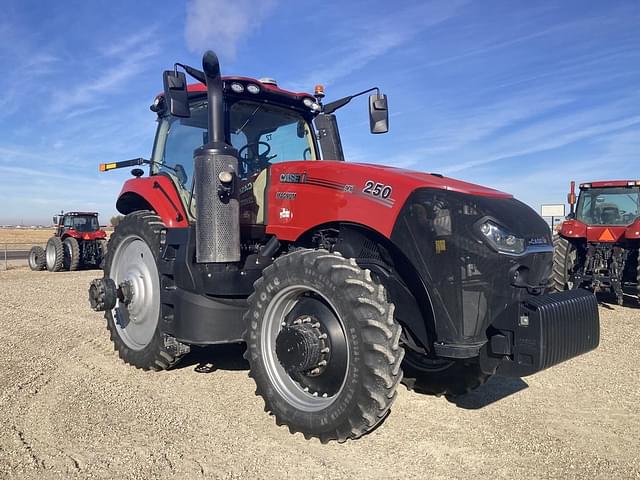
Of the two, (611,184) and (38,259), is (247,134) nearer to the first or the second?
(611,184)

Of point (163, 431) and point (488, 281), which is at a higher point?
point (488, 281)

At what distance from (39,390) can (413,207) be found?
11.5 feet

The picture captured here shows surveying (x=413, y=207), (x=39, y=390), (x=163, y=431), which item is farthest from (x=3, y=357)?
(x=413, y=207)

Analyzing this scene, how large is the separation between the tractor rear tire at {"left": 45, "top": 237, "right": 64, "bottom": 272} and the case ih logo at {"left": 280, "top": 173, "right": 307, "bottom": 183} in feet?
51.0

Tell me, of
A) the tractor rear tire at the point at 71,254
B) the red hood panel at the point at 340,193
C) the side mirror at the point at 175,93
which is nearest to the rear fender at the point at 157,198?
the red hood panel at the point at 340,193

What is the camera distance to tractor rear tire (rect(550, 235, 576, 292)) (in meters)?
10.5

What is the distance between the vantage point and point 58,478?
2.92 meters

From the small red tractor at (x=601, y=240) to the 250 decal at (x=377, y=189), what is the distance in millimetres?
7689

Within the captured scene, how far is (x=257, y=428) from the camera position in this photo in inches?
142

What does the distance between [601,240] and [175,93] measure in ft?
30.4

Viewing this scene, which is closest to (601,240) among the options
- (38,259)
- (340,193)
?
(340,193)

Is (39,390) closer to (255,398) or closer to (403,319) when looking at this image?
(255,398)

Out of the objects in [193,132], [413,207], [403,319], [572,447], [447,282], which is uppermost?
[193,132]

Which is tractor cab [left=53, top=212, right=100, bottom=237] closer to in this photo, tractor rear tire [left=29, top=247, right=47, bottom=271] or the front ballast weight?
tractor rear tire [left=29, top=247, right=47, bottom=271]
